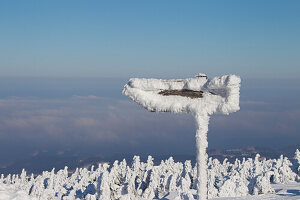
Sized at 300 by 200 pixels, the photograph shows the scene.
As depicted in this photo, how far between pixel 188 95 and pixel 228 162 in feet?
284

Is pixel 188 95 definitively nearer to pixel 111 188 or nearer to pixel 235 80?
pixel 235 80

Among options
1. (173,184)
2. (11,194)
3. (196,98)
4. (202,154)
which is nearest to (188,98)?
(196,98)

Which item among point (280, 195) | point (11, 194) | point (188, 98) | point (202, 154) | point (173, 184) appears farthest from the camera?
point (173, 184)

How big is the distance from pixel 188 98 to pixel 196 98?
17cm

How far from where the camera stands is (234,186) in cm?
4812

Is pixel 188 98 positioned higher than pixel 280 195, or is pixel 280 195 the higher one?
pixel 188 98

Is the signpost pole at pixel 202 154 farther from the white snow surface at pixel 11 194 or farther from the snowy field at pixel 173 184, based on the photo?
the snowy field at pixel 173 184

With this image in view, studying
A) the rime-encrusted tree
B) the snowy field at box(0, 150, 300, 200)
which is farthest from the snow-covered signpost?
the rime-encrusted tree

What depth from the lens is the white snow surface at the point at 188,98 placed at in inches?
254

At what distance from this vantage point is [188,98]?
22.8ft

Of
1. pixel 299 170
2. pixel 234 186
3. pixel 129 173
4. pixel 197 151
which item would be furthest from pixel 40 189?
pixel 197 151

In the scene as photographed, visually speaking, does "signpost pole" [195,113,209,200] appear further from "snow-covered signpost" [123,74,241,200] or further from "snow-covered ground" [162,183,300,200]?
"snow-covered ground" [162,183,300,200]

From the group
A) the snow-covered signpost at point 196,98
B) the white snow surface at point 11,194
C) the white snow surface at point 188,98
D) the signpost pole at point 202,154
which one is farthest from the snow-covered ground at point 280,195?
the white snow surface at point 188,98

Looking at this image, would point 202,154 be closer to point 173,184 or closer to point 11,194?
point 11,194
